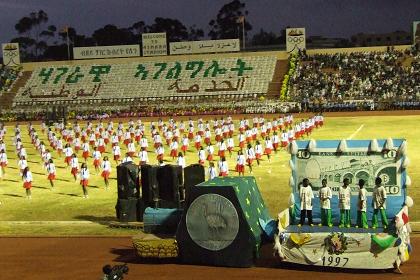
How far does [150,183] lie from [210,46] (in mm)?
54109

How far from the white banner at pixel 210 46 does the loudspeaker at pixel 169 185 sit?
53.6m

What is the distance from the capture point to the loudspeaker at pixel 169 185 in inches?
570

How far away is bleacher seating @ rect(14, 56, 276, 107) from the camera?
2456 inches

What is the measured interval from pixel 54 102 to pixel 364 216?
56672 millimetres

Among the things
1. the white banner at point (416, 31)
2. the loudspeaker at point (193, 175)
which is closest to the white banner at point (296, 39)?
the white banner at point (416, 31)

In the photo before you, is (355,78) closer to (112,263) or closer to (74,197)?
(74,197)

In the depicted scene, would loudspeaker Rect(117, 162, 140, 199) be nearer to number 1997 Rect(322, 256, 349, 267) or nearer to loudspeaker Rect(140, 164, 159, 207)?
loudspeaker Rect(140, 164, 159, 207)

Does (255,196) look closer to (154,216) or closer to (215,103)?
(154,216)

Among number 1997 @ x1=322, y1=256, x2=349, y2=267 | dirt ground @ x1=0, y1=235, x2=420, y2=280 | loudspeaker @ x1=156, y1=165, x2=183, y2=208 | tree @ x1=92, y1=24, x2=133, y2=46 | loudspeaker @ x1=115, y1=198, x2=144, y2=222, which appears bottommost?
dirt ground @ x1=0, y1=235, x2=420, y2=280

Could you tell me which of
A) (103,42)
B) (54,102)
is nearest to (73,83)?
(54,102)

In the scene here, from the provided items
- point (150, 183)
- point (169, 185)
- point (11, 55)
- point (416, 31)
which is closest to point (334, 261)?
point (169, 185)

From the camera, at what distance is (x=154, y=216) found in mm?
12469

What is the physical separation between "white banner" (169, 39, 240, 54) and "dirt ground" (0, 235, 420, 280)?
5498 cm

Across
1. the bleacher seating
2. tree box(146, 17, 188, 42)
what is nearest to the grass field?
the bleacher seating
